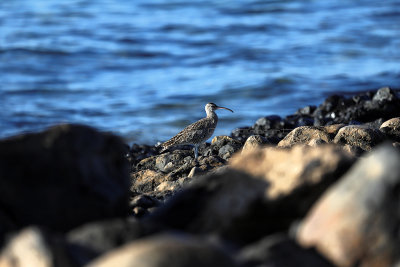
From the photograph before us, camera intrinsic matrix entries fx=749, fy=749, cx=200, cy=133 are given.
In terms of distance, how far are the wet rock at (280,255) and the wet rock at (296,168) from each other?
1.62 ft

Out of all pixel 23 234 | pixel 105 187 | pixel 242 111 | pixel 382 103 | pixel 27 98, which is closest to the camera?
pixel 23 234

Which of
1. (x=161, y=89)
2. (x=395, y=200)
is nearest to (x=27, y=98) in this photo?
(x=161, y=89)

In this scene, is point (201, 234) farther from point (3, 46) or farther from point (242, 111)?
point (3, 46)

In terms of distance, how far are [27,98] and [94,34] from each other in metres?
8.36

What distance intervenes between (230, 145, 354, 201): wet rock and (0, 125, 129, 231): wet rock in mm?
1060

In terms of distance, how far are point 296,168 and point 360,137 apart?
449 cm

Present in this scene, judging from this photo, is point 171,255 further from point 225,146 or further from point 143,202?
point 225,146

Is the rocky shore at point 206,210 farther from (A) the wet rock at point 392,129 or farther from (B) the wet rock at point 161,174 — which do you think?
(A) the wet rock at point 392,129

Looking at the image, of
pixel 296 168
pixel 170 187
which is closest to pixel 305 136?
pixel 170 187

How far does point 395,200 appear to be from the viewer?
4.48 metres

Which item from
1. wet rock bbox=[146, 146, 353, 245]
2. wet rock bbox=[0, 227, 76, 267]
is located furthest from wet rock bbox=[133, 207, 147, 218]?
wet rock bbox=[0, 227, 76, 267]

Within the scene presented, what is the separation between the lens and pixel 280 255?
14.3 feet

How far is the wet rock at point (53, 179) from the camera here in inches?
205

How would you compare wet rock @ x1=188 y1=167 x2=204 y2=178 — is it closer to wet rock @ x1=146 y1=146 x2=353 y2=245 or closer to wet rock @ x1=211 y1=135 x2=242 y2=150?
wet rock @ x1=211 y1=135 x2=242 y2=150
